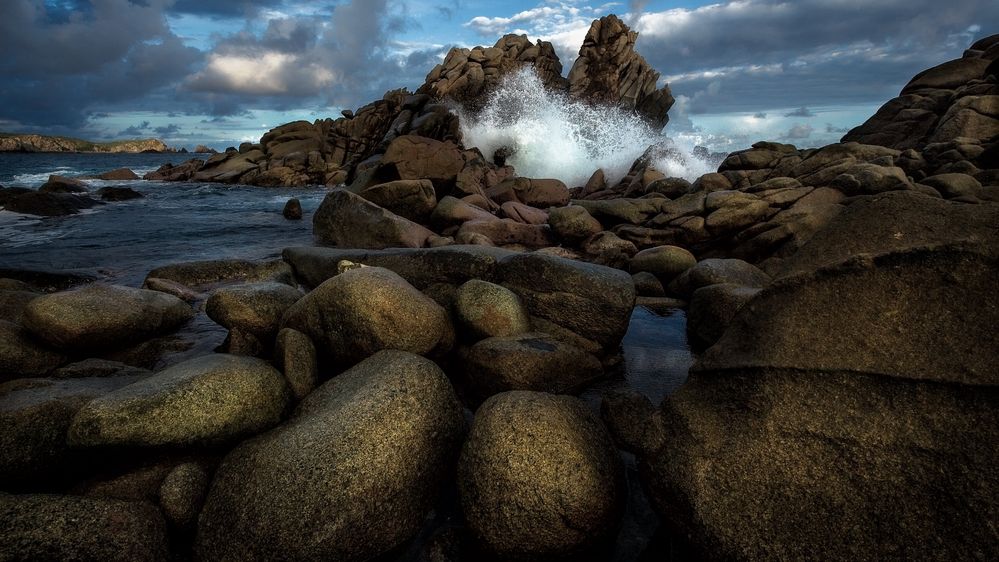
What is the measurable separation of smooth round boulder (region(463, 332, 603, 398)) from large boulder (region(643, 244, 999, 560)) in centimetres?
217

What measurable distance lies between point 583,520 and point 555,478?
14.2 inches

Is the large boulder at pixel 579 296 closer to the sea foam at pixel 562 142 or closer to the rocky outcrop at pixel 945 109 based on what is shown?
the rocky outcrop at pixel 945 109

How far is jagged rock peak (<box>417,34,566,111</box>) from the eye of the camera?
158 ft

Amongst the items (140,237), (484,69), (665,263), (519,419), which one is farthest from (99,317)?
(484,69)

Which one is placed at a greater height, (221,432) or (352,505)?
(221,432)

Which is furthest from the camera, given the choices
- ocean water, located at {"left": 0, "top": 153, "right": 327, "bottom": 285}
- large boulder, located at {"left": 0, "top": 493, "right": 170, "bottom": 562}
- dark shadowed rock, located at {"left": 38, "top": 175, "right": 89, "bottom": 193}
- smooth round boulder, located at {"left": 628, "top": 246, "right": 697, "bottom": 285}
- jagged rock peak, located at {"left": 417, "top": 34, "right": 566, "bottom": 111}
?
jagged rock peak, located at {"left": 417, "top": 34, "right": 566, "bottom": 111}

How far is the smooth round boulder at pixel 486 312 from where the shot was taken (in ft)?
20.1

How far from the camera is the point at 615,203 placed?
15859mm

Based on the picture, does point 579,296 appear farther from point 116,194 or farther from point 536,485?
point 116,194

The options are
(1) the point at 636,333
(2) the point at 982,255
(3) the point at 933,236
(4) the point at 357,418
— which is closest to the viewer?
(2) the point at 982,255

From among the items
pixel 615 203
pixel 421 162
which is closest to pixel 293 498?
pixel 615 203

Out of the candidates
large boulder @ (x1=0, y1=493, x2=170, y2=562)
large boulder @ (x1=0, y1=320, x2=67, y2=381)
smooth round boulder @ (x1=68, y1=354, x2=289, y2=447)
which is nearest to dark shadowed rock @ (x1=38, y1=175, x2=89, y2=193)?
large boulder @ (x1=0, y1=320, x2=67, y2=381)

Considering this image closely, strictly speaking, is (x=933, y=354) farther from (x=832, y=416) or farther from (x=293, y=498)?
(x=293, y=498)

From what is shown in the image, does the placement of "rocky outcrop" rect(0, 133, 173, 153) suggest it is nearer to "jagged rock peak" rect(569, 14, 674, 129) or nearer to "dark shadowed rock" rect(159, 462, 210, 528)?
"jagged rock peak" rect(569, 14, 674, 129)
